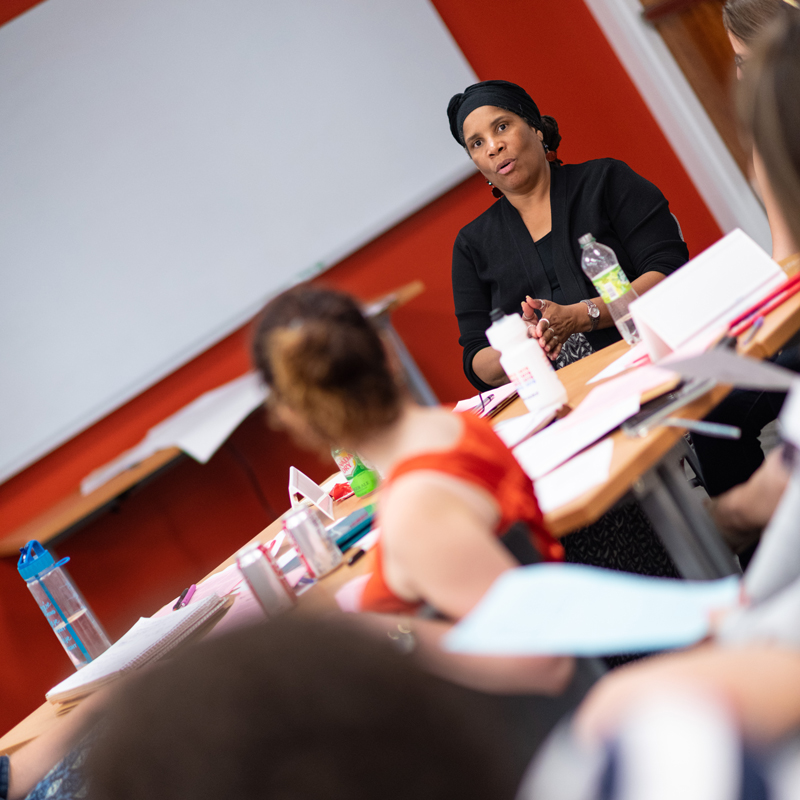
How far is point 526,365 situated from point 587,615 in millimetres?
939

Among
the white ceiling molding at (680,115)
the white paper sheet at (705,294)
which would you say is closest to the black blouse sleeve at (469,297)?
the white paper sheet at (705,294)

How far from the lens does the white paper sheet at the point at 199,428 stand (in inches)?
113

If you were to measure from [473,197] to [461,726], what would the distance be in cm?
328

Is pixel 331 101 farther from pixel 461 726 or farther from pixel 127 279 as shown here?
pixel 461 726

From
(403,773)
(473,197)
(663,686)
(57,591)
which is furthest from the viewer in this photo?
(473,197)

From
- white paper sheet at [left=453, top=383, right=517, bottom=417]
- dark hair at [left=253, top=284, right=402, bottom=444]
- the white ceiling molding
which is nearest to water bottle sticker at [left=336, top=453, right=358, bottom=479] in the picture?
white paper sheet at [left=453, top=383, right=517, bottom=417]

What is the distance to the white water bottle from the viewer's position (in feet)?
4.85

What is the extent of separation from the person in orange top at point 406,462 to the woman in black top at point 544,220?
1167 mm

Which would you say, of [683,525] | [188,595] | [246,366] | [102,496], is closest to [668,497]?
[683,525]

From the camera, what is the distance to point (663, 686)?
44cm

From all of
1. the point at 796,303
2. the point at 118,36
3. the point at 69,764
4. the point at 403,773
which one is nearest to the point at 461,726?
the point at 403,773

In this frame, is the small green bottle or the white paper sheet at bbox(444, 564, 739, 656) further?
the small green bottle

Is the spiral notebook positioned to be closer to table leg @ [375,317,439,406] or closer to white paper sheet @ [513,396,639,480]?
white paper sheet @ [513,396,639,480]

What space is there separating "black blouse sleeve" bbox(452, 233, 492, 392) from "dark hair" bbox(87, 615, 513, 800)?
6.90ft
